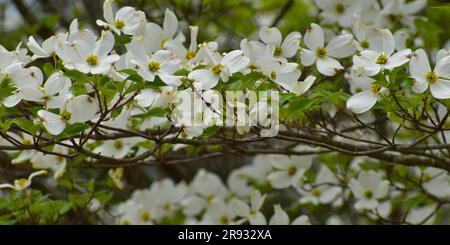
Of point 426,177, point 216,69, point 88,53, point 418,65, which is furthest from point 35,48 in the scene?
point 426,177

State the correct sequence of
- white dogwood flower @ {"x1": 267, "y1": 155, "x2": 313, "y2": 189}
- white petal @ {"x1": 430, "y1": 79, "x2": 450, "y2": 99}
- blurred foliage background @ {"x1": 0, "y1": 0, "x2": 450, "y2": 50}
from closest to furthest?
1. white petal @ {"x1": 430, "y1": 79, "x2": 450, "y2": 99}
2. white dogwood flower @ {"x1": 267, "y1": 155, "x2": 313, "y2": 189}
3. blurred foliage background @ {"x1": 0, "y1": 0, "x2": 450, "y2": 50}

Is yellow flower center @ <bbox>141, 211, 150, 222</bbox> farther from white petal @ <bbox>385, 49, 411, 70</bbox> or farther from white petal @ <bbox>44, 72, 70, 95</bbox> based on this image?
white petal @ <bbox>385, 49, 411, 70</bbox>

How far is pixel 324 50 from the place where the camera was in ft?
4.83

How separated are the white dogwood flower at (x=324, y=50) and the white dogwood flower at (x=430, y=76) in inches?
A: 10.1

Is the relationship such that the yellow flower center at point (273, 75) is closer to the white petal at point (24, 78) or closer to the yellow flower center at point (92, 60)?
the yellow flower center at point (92, 60)

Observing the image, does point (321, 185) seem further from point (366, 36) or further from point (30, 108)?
point (30, 108)

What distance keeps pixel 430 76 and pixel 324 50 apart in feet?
1.04

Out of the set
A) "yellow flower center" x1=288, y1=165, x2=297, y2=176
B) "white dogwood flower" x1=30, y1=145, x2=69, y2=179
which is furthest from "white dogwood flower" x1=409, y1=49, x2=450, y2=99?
"white dogwood flower" x1=30, y1=145, x2=69, y2=179

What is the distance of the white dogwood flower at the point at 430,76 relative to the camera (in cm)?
119

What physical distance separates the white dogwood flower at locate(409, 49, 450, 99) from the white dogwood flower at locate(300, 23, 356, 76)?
0.26 m

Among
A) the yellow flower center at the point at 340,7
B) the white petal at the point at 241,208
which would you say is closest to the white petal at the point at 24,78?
the white petal at the point at 241,208

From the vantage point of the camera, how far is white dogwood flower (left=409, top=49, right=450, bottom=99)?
3.89 feet

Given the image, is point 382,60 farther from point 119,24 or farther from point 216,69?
point 119,24
